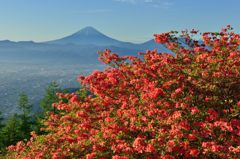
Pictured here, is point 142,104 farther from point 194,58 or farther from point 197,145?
point 194,58

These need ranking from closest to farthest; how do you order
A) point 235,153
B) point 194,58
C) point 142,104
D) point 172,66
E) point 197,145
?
point 235,153, point 197,145, point 142,104, point 172,66, point 194,58

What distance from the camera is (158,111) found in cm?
1504

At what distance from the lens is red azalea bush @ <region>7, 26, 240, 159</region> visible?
14117 millimetres

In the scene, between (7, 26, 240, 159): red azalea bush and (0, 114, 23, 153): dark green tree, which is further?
(0, 114, 23, 153): dark green tree

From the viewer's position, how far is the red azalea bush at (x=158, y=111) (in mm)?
14117

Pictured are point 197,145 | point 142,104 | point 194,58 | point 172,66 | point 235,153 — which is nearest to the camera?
point 235,153

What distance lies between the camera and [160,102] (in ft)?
50.4

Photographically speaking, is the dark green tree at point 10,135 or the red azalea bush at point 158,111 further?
the dark green tree at point 10,135

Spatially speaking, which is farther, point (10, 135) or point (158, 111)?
point (10, 135)

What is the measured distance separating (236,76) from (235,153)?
3876 millimetres

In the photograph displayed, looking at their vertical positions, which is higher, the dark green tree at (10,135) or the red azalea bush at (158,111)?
the red azalea bush at (158,111)

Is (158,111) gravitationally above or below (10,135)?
above

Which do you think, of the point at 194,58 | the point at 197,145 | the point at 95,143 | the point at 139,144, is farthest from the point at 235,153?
the point at 194,58

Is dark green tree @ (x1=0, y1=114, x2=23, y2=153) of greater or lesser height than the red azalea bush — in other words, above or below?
below
